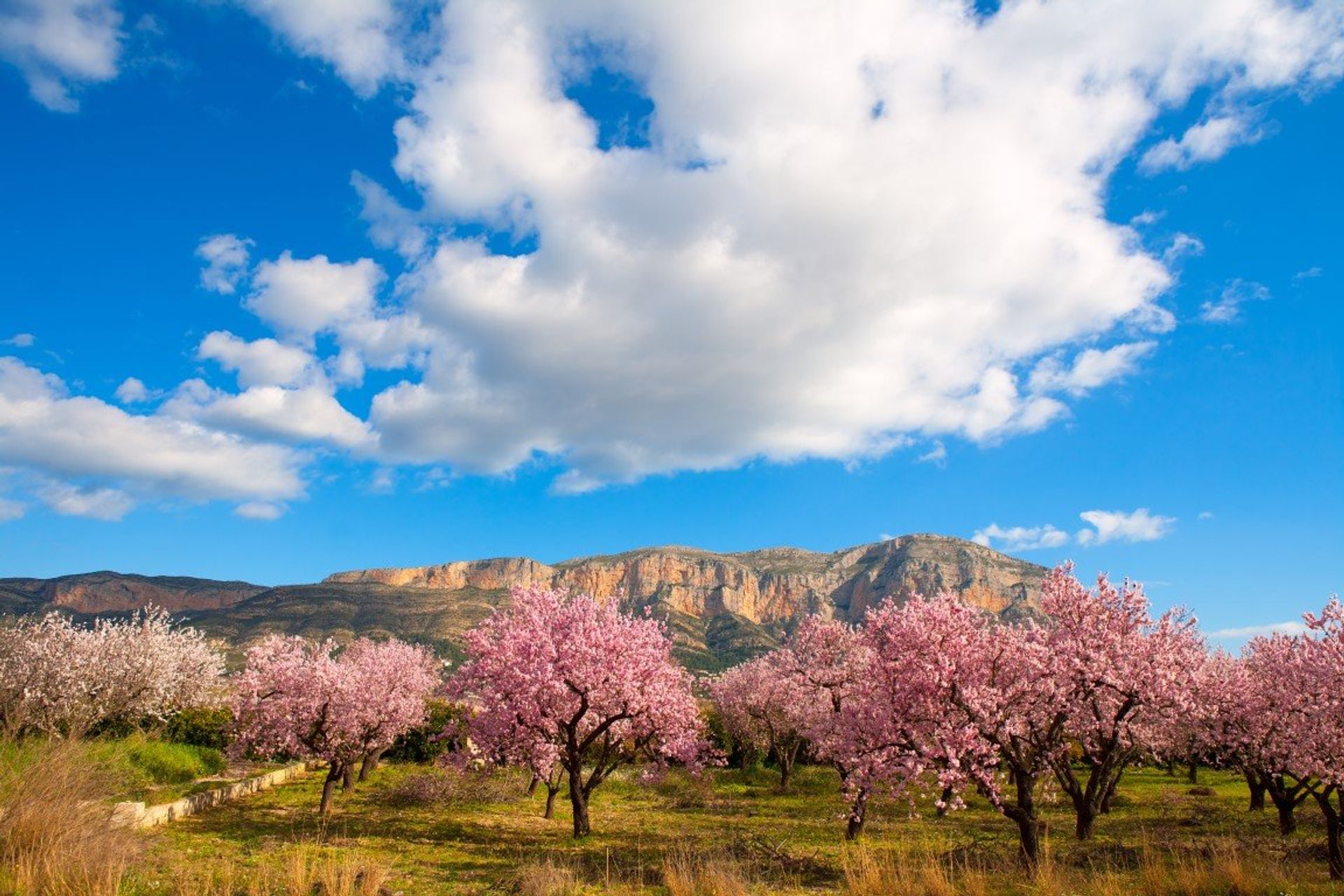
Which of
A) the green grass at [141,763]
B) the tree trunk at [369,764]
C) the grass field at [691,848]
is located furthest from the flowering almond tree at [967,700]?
the tree trunk at [369,764]

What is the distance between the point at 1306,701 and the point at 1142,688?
4.84m

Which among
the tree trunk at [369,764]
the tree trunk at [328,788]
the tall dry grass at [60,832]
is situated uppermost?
the tall dry grass at [60,832]

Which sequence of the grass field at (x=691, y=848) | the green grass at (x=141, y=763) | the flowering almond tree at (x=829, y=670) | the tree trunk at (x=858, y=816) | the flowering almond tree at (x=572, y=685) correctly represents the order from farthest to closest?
1. the flowering almond tree at (x=829, y=670)
2. the flowering almond tree at (x=572, y=685)
3. the tree trunk at (x=858, y=816)
4. the green grass at (x=141, y=763)
5. the grass field at (x=691, y=848)

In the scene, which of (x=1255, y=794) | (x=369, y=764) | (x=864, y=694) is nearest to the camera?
(x=864, y=694)

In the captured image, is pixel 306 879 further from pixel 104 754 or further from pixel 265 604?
pixel 265 604

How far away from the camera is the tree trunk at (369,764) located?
33281mm

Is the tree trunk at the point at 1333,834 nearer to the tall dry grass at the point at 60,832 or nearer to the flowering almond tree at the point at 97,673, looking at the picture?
the tall dry grass at the point at 60,832

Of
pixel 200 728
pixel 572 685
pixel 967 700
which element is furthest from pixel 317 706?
pixel 200 728

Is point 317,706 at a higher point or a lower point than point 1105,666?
lower

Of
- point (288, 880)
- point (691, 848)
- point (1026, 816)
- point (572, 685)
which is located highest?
point (572, 685)

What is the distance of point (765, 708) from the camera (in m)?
40.2

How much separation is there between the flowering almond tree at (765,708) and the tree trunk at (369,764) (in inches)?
731

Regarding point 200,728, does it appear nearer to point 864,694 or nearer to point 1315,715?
point 864,694

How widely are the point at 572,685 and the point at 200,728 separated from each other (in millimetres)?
29790
